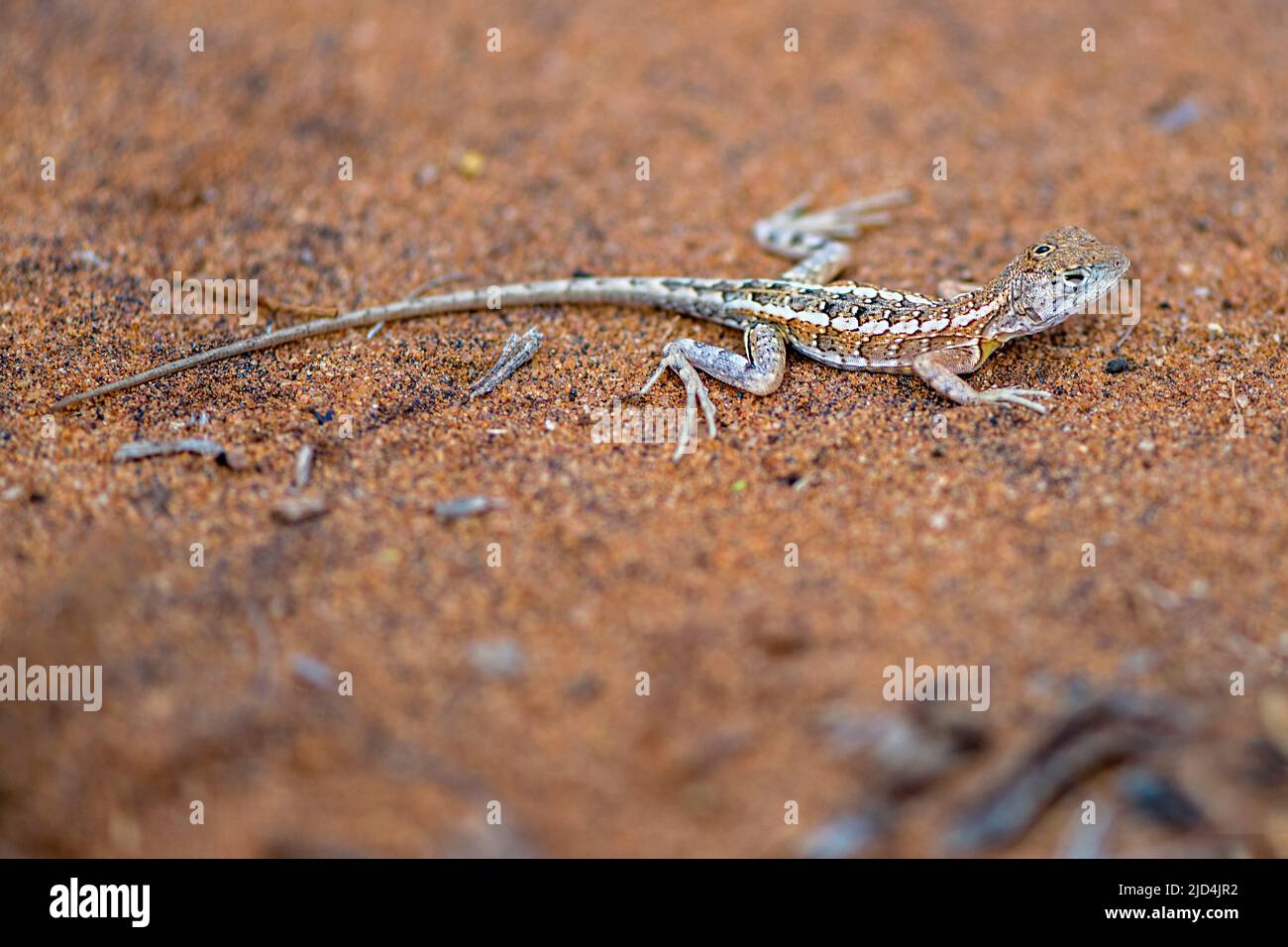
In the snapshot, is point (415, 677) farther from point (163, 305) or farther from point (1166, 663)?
point (163, 305)

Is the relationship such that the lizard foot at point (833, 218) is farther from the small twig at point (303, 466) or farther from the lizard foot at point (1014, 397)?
the small twig at point (303, 466)

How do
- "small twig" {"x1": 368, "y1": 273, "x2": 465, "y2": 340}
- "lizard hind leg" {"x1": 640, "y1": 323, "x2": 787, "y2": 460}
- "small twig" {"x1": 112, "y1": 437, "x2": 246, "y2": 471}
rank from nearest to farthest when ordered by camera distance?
"small twig" {"x1": 112, "y1": 437, "x2": 246, "y2": 471}
"lizard hind leg" {"x1": 640, "y1": 323, "x2": 787, "y2": 460}
"small twig" {"x1": 368, "y1": 273, "x2": 465, "y2": 340}

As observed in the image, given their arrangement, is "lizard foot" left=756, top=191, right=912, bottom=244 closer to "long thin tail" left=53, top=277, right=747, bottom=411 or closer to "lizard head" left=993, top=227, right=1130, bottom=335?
"long thin tail" left=53, top=277, right=747, bottom=411

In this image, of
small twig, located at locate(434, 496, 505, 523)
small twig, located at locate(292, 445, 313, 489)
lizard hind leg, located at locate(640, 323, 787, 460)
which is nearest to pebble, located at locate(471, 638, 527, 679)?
small twig, located at locate(434, 496, 505, 523)

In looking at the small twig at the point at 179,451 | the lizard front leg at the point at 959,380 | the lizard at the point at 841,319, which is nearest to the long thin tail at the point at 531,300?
the lizard at the point at 841,319

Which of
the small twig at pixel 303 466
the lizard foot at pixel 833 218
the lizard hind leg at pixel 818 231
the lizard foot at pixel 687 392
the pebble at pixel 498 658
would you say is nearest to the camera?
the pebble at pixel 498 658

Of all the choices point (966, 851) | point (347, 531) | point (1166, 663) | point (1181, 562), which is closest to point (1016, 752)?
point (966, 851)

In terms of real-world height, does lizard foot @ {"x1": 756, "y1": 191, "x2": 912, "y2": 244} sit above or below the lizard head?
above
